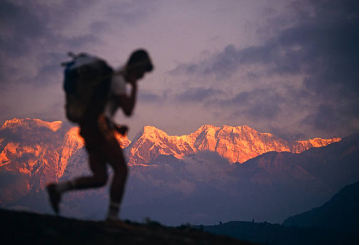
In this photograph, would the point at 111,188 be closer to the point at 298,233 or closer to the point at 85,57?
the point at 85,57

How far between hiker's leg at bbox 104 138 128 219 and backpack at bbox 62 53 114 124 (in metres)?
0.65

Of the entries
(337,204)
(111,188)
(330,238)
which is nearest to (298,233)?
(330,238)

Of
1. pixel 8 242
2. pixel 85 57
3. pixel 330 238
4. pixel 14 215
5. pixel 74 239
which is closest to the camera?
pixel 8 242

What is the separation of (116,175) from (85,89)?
1.63 m

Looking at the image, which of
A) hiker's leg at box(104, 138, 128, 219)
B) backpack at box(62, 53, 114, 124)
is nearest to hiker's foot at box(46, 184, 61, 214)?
hiker's leg at box(104, 138, 128, 219)

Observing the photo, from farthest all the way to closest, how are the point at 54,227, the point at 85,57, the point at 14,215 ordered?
the point at 85,57 → the point at 14,215 → the point at 54,227

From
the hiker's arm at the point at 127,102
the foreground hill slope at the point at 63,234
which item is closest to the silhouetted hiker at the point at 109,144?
the hiker's arm at the point at 127,102

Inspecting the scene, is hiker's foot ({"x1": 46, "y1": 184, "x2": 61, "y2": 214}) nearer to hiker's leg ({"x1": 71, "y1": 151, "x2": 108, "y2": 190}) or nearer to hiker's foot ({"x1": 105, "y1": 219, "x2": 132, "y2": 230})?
hiker's leg ({"x1": 71, "y1": 151, "x2": 108, "y2": 190})

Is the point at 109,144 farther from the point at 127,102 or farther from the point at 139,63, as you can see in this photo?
the point at 139,63

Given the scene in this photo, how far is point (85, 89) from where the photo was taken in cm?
588

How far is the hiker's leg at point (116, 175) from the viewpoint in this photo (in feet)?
19.0

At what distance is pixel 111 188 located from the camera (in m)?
5.80

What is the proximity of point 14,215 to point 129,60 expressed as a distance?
342 cm

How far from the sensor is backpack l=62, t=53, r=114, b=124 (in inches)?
231
